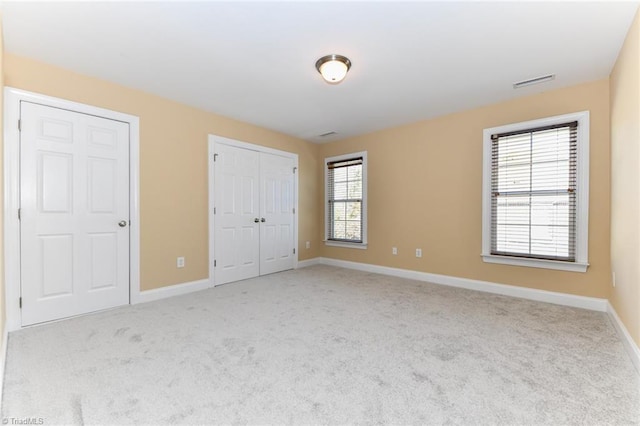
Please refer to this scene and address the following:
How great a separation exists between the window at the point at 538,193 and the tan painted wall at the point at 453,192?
9 cm

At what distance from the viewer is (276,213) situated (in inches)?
196

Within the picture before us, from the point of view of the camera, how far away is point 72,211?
9.45 feet

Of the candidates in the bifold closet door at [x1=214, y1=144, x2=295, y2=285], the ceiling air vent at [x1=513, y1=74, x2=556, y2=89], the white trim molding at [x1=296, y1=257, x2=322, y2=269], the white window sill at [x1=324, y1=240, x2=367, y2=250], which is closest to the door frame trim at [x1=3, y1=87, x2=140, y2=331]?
the bifold closet door at [x1=214, y1=144, x2=295, y2=285]

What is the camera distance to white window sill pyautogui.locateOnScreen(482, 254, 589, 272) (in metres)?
3.13

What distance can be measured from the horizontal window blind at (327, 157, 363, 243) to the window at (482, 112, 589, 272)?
2056 mm

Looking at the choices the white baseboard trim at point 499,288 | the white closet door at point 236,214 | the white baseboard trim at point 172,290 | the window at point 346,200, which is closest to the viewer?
the white baseboard trim at point 499,288

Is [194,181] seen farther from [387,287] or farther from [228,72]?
[387,287]

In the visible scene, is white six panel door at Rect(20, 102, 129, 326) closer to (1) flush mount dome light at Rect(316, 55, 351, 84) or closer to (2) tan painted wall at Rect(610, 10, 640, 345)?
(1) flush mount dome light at Rect(316, 55, 351, 84)

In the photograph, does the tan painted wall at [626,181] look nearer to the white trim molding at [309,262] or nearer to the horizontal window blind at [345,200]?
the horizontal window blind at [345,200]

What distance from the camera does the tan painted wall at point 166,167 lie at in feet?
9.87

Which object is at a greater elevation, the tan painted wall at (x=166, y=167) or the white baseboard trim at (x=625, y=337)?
the tan painted wall at (x=166, y=167)

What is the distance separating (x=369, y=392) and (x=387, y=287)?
2.39 meters

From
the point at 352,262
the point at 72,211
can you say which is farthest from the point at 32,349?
the point at 352,262

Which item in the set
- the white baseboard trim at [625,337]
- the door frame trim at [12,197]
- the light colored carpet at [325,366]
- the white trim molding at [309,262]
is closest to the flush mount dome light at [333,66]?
the light colored carpet at [325,366]
